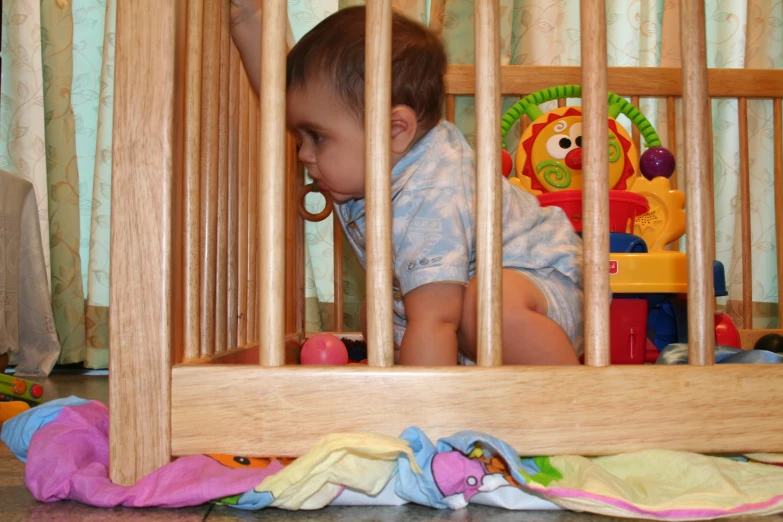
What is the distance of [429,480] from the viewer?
1.73 ft

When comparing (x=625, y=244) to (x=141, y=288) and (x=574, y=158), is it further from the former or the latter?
(x=141, y=288)

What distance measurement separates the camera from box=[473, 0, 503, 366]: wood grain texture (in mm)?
608

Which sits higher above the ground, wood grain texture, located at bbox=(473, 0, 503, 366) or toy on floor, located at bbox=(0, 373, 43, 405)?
wood grain texture, located at bbox=(473, 0, 503, 366)

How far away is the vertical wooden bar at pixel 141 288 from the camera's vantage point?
573mm

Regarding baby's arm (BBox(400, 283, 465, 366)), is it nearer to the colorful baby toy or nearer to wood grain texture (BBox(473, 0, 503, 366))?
wood grain texture (BBox(473, 0, 503, 366))

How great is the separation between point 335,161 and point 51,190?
135 cm

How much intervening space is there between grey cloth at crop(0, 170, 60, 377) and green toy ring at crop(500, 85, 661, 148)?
1.08 metres

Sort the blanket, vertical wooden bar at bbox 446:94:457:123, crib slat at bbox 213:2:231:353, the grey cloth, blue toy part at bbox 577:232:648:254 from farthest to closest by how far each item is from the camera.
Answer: the grey cloth < vertical wooden bar at bbox 446:94:457:123 < blue toy part at bbox 577:232:648:254 < crib slat at bbox 213:2:231:353 < the blanket

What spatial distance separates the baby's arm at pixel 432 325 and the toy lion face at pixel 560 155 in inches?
24.3

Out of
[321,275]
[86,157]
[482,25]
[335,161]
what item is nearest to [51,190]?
[86,157]

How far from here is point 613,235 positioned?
1103 mm

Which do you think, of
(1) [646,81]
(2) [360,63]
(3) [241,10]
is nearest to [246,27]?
(3) [241,10]

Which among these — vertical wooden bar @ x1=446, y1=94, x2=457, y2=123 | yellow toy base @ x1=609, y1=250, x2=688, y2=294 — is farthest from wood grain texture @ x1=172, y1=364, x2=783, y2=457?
vertical wooden bar @ x1=446, y1=94, x2=457, y2=123

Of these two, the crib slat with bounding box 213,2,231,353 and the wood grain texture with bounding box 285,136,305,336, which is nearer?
the crib slat with bounding box 213,2,231,353
